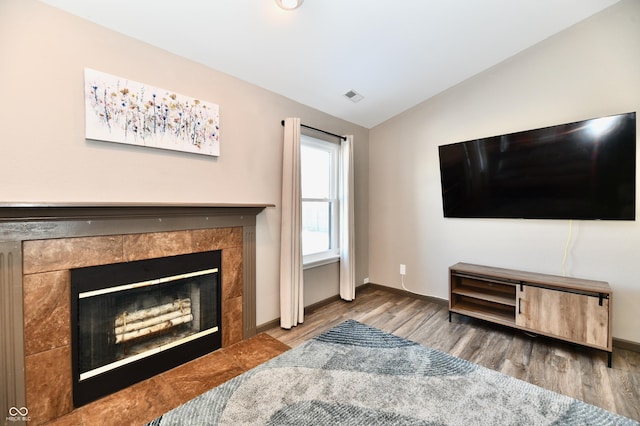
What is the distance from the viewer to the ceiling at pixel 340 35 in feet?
5.89

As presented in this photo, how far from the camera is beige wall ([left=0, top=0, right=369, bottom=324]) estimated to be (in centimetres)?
150

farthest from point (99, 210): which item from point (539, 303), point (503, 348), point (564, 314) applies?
point (564, 314)

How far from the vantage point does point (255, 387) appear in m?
1.83

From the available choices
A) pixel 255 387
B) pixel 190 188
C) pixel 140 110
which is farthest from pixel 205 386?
pixel 140 110

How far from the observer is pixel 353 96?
3041mm

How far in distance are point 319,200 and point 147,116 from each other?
1.97m

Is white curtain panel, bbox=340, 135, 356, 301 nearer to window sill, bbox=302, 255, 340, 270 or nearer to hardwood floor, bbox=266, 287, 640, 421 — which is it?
window sill, bbox=302, 255, 340, 270

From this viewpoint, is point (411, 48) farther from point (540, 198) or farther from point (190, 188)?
point (190, 188)

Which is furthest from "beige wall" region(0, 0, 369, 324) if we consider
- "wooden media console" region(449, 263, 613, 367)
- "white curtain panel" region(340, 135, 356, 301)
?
"wooden media console" region(449, 263, 613, 367)

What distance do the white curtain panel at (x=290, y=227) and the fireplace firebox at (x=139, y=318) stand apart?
64 cm

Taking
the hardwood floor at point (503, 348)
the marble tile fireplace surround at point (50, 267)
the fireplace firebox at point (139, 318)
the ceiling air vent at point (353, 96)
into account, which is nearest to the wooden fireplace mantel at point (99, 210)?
the marble tile fireplace surround at point (50, 267)

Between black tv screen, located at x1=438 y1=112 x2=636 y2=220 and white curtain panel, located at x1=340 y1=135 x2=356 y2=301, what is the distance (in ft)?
3.63

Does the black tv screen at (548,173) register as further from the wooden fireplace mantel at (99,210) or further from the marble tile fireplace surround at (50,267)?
the marble tile fireplace surround at (50,267)

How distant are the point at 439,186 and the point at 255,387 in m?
2.85
